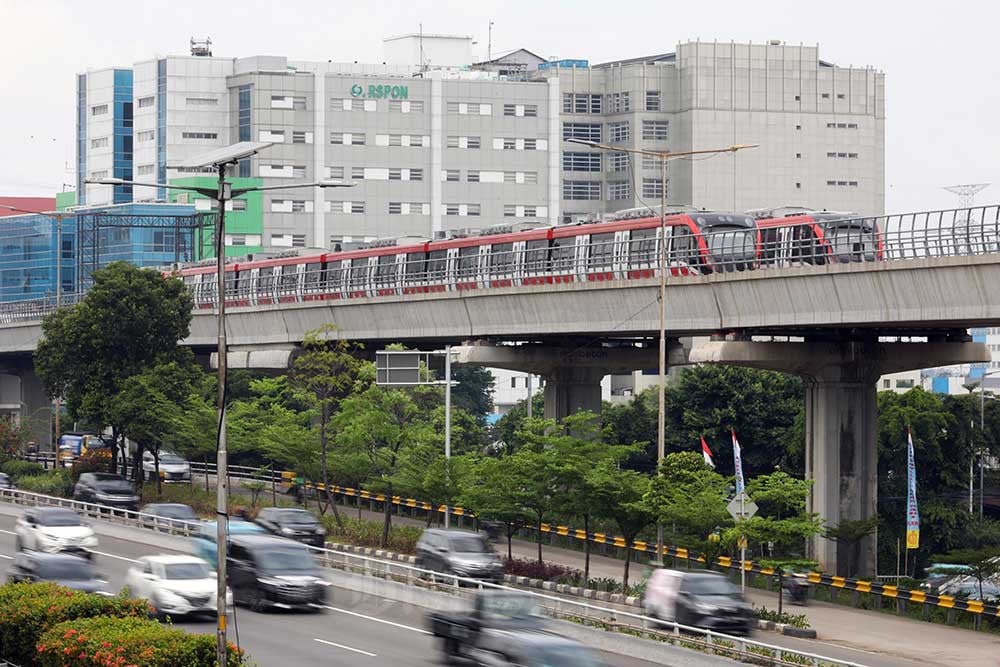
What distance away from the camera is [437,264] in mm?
73250

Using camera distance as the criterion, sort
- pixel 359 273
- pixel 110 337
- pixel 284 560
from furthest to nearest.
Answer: pixel 359 273 → pixel 110 337 → pixel 284 560

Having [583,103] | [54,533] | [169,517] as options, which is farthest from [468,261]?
[583,103]

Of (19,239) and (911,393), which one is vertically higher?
(19,239)

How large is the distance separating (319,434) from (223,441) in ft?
124

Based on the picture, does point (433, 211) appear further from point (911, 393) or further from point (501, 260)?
point (501, 260)

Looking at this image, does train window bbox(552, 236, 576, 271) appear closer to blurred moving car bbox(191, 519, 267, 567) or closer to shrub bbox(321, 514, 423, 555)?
shrub bbox(321, 514, 423, 555)

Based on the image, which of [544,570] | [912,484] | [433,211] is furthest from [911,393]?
[433,211]

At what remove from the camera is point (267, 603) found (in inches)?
1582

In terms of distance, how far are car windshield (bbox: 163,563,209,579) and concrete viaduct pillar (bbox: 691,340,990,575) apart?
2526cm

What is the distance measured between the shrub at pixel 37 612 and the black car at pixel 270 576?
27.1ft

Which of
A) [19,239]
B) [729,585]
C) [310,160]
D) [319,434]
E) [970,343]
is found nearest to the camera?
[729,585]

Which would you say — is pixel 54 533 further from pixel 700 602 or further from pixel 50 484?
pixel 50 484

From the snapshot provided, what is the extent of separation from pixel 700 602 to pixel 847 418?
21.2m

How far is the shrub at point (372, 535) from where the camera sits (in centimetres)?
5875
